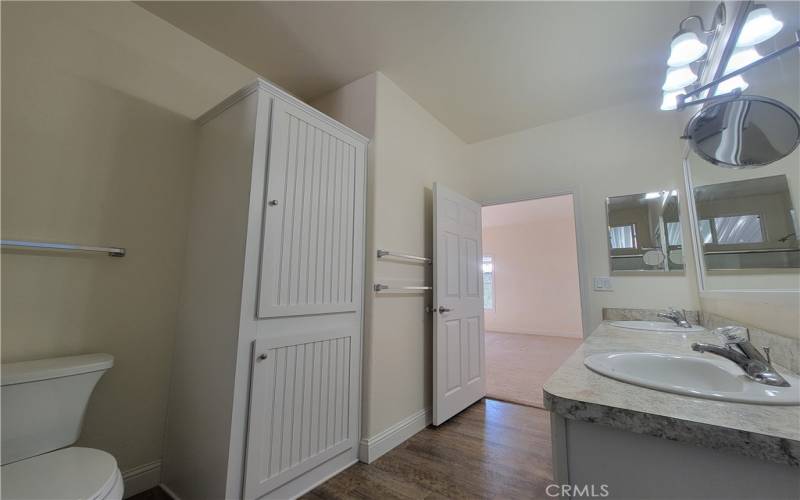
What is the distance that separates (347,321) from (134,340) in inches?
41.5

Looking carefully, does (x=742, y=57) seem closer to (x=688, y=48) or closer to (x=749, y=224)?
(x=688, y=48)

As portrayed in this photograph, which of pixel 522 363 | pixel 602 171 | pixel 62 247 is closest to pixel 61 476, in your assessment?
pixel 62 247

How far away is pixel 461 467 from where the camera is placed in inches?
70.2

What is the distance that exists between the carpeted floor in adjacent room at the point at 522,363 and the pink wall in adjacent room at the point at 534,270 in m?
0.39

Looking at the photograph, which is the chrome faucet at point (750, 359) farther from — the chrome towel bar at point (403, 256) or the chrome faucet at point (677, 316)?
the chrome towel bar at point (403, 256)

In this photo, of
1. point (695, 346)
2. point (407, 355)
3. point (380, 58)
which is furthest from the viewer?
point (407, 355)

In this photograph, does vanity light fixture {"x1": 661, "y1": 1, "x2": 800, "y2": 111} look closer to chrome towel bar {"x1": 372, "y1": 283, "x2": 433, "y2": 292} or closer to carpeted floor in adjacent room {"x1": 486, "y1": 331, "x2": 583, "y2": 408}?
chrome towel bar {"x1": 372, "y1": 283, "x2": 433, "y2": 292}

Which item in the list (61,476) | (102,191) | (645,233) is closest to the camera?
(61,476)

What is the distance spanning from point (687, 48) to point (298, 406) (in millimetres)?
2495

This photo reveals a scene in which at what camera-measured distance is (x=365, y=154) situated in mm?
2084

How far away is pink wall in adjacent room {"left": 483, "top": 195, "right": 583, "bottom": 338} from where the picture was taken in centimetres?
641

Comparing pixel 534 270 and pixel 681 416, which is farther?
pixel 534 270

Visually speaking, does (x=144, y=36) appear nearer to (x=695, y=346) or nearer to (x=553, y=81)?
(x=553, y=81)

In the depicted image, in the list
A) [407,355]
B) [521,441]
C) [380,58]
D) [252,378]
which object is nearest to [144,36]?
[380,58]
